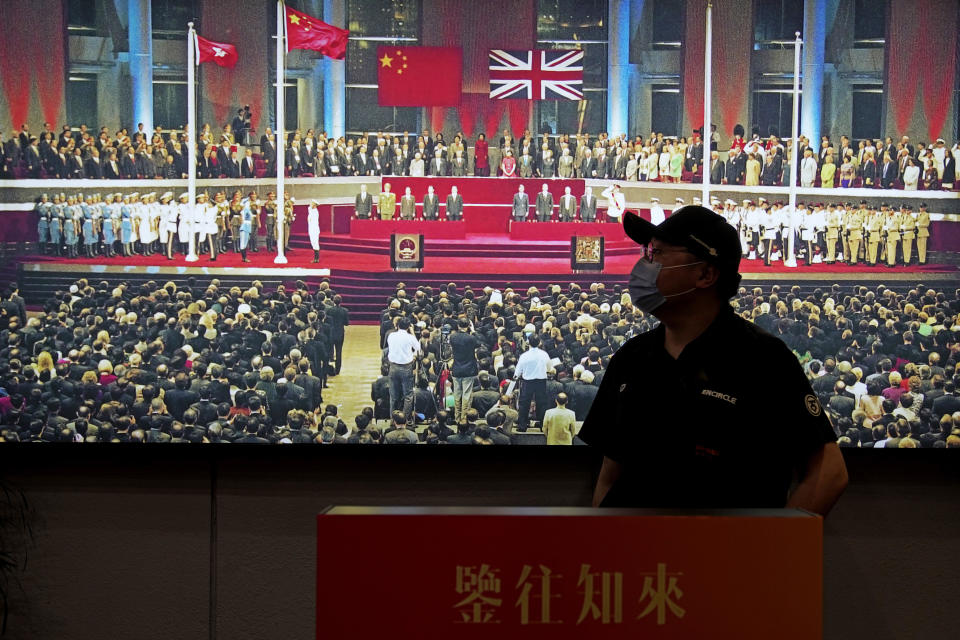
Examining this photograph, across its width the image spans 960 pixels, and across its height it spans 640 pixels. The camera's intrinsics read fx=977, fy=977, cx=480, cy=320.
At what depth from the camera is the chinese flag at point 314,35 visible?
3.05 meters

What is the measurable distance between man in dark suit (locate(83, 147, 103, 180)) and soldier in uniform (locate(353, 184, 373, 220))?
2.64 ft

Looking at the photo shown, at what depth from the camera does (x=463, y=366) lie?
3061mm

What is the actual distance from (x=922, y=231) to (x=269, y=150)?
2086mm

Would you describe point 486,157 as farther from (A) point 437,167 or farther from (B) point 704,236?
(B) point 704,236

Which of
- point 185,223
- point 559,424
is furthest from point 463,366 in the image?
point 185,223

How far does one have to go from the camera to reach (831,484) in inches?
64.6

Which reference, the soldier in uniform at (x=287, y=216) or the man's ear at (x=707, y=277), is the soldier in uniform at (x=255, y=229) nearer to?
the soldier in uniform at (x=287, y=216)

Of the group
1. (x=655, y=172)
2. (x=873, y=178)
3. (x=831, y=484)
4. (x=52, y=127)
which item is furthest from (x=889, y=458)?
(x=52, y=127)

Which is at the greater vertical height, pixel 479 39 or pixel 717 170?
pixel 479 39

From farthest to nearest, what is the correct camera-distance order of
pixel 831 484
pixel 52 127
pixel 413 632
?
1. pixel 52 127
2. pixel 831 484
3. pixel 413 632

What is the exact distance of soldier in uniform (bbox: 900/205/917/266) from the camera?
3.11 metres

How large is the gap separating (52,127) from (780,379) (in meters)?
2.40

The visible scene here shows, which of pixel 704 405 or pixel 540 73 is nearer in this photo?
pixel 704 405

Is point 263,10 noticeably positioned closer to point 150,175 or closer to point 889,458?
point 150,175
